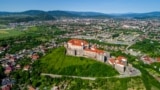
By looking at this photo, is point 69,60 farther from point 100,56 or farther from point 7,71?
point 7,71

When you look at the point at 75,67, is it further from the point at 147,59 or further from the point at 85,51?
the point at 147,59

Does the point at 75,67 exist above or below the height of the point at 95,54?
below

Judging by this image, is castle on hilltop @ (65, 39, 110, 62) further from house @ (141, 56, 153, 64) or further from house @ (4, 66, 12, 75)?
house @ (141, 56, 153, 64)

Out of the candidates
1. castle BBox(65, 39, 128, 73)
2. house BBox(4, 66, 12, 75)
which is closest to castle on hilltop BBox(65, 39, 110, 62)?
castle BBox(65, 39, 128, 73)

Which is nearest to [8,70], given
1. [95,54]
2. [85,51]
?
[85,51]

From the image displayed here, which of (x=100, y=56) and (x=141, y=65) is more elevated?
(x=100, y=56)

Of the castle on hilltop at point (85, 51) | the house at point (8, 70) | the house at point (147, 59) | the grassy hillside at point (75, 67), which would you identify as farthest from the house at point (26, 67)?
the house at point (147, 59)

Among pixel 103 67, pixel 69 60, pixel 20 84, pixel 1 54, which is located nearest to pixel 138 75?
pixel 103 67

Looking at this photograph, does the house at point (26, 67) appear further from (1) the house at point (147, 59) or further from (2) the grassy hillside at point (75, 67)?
(1) the house at point (147, 59)
